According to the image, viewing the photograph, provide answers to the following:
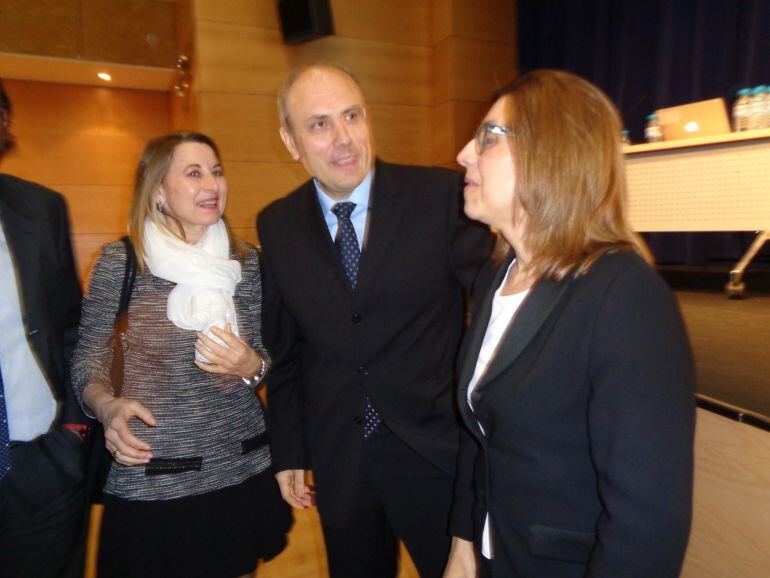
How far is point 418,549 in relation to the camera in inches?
56.2

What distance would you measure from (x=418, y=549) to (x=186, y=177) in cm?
126

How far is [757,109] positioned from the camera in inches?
115

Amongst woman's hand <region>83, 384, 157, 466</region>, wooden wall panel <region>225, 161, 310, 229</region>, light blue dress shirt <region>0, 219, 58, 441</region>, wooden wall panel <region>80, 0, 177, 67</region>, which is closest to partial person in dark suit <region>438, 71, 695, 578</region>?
woman's hand <region>83, 384, 157, 466</region>

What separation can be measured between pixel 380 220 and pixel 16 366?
3.18ft

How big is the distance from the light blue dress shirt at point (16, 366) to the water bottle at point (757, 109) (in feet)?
11.7

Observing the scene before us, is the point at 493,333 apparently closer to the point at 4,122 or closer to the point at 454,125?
the point at 4,122

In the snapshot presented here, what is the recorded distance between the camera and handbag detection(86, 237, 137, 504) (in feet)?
4.64

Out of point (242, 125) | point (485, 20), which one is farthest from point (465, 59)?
point (242, 125)

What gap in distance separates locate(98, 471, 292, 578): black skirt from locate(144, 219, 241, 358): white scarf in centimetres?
48

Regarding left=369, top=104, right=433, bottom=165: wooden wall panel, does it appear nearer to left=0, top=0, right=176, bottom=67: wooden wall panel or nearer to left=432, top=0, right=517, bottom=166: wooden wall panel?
left=432, top=0, right=517, bottom=166: wooden wall panel

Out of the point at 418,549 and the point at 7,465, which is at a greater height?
the point at 7,465

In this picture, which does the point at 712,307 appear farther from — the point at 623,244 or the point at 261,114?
the point at 261,114

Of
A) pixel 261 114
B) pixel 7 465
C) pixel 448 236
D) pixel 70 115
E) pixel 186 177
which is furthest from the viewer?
pixel 70 115

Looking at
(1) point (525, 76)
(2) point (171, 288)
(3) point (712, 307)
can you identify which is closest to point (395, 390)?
(2) point (171, 288)
